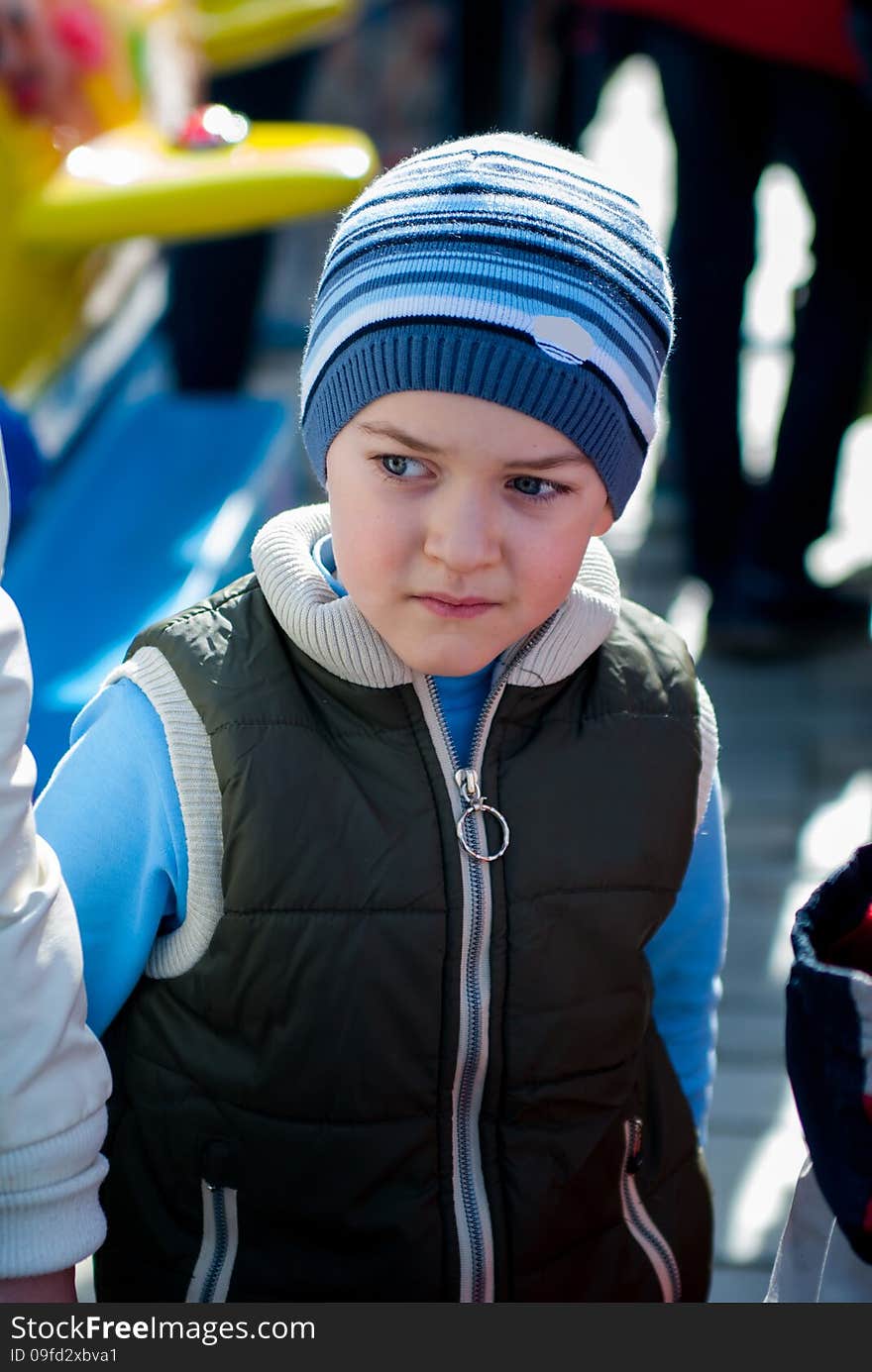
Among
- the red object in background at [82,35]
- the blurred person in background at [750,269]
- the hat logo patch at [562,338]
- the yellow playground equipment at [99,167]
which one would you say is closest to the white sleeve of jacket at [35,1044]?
the hat logo patch at [562,338]

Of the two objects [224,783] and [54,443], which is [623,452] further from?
[54,443]

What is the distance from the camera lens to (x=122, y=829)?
3.78 ft

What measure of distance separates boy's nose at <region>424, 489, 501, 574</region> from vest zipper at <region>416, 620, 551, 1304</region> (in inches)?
5.5

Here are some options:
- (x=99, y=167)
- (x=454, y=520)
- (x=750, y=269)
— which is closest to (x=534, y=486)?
(x=454, y=520)

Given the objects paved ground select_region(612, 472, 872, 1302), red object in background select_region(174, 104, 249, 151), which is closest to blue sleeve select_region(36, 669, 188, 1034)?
paved ground select_region(612, 472, 872, 1302)

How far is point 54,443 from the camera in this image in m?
2.45

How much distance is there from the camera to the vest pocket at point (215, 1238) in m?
1.19

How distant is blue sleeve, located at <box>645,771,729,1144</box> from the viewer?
4.54ft

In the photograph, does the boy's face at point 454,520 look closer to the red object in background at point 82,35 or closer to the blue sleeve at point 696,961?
the blue sleeve at point 696,961

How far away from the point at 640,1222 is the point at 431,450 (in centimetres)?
Result: 61

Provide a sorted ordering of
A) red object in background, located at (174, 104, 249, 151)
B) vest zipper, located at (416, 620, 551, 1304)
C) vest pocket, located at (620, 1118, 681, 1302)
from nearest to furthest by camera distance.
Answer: vest zipper, located at (416, 620, 551, 1304) → vest pocket, located at (620, 1118, 681, 1302) → red object in background, located at (174, 104, 249, 151)

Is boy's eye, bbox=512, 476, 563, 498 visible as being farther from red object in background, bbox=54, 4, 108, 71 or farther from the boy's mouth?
red object in background, bbox=54, 4, 108, 71

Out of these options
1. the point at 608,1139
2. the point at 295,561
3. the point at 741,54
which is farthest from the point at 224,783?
the point at 741,54
